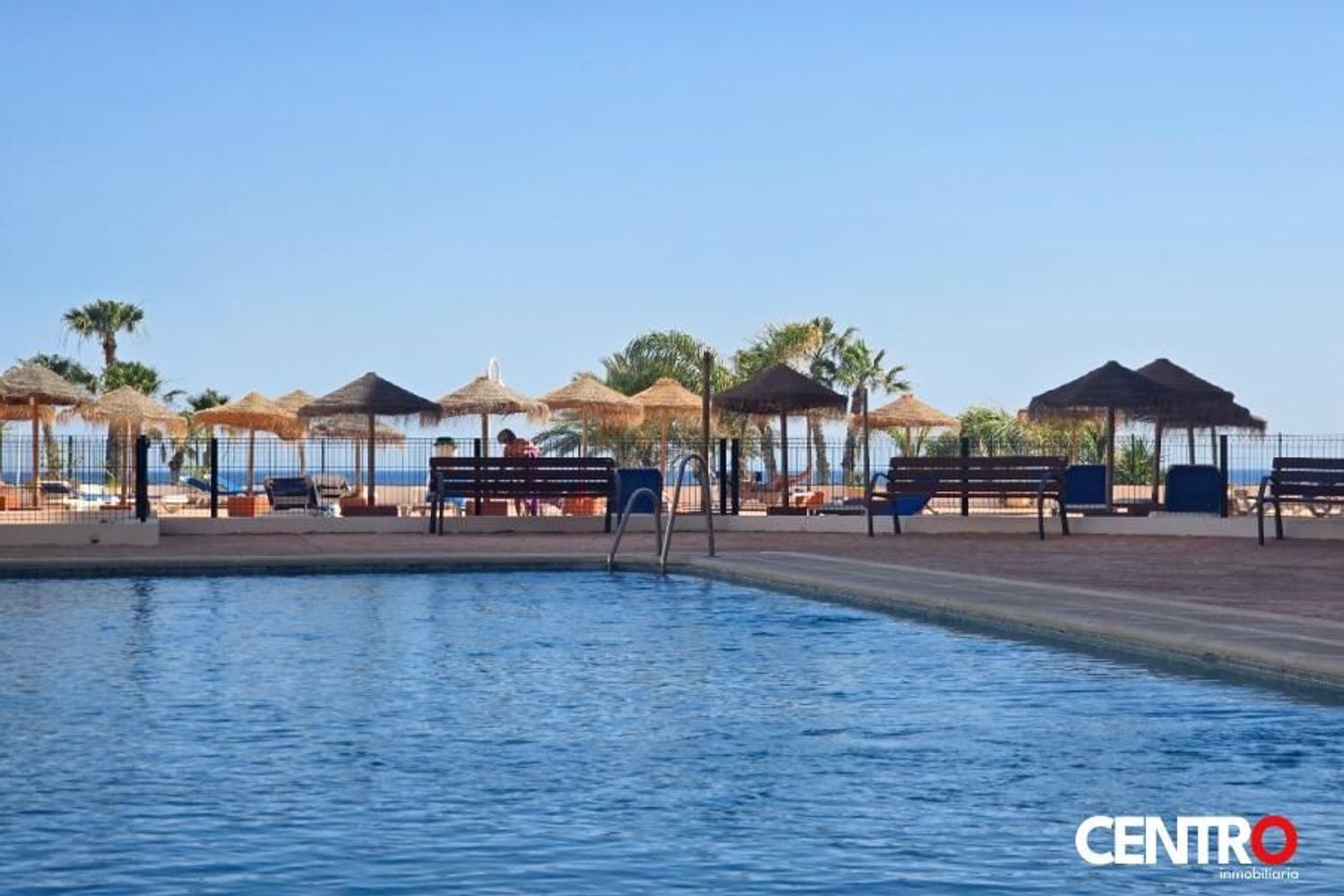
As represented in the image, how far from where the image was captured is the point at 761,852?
6.13 metres

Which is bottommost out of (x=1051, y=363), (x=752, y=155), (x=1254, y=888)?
(x=1254, y=888)

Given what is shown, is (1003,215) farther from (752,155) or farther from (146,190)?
(146,190)

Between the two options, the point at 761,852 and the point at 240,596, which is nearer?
the point at 761,852

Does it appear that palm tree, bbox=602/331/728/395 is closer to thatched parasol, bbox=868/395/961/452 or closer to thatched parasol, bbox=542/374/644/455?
thatched parasol, bbox=868/395/961/452

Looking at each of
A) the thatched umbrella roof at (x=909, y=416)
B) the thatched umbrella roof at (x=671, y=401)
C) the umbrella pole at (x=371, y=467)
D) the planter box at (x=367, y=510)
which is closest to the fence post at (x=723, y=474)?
the planter box at (x=367, y=510)

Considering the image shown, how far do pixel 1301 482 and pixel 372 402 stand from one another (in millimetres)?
13096

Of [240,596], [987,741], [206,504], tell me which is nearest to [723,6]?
[206,504]

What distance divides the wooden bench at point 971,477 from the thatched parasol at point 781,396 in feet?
16.7

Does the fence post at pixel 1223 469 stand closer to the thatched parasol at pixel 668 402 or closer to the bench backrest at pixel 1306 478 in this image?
the bench backrest at pixel 1306 478

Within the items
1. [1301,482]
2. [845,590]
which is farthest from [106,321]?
[845,590]

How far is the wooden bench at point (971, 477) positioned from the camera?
21.8m

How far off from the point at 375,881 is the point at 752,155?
136 feet

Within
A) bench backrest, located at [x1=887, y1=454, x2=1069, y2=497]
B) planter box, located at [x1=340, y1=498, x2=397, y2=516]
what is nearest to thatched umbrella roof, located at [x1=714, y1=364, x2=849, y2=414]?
bench backrest, located at [x1=887, y1=454, x2=1069, y2=497]

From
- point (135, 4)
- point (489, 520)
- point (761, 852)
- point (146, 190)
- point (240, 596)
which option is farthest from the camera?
point (146, 190)
